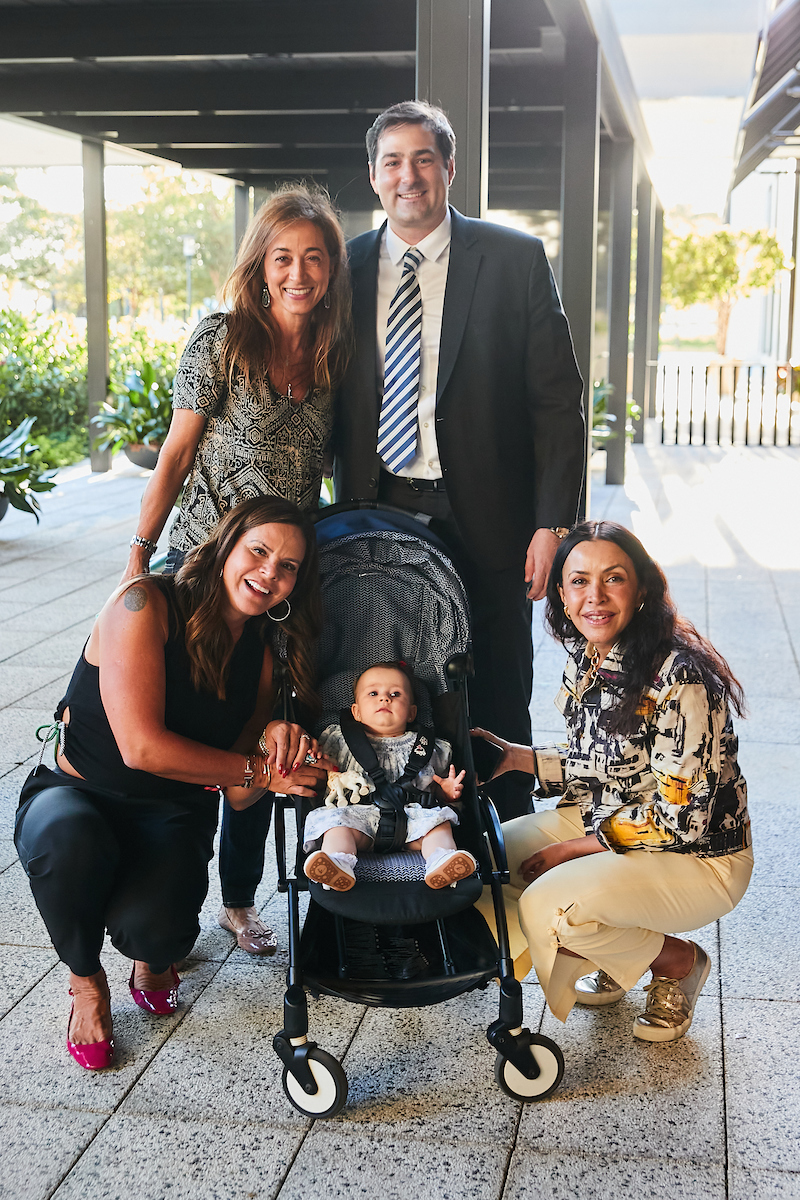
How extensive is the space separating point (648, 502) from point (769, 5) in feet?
11.6

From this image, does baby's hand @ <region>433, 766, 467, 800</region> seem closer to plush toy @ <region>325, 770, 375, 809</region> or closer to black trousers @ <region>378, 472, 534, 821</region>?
plush toy @ <region>325, 770, 375, 809</region>

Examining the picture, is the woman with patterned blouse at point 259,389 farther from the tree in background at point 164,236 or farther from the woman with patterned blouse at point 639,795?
the tree in background at point 164,236

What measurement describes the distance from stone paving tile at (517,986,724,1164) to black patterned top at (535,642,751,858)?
384mm

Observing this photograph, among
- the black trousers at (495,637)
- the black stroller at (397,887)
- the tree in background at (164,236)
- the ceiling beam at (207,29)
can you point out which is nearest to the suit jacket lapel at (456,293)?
the black trousers at (495,637)

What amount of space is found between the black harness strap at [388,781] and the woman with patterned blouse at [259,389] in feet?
1.00

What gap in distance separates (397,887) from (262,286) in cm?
127

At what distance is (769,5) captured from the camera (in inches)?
304

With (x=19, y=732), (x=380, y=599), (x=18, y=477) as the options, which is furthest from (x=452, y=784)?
(x=18, y=477)

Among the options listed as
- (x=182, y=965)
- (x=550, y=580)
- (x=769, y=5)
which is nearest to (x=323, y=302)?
(x=550, y=580)

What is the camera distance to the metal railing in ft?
43.3

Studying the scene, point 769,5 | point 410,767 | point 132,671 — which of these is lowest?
point 410,767

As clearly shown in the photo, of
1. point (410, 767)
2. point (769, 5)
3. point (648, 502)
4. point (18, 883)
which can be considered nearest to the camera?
point (410, 767)

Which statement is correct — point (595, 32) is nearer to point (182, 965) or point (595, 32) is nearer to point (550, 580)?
point (550, 580)

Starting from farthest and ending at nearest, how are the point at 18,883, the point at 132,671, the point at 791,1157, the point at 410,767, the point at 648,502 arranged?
1. the point at 648,502
2. the point at 18,883
3. the point at 410,767
4. the point at 132,671
5. the point at 791,1157
